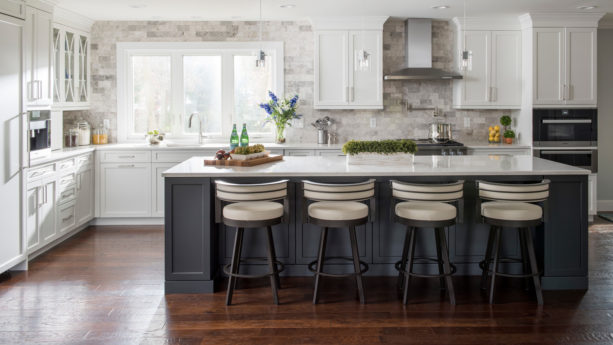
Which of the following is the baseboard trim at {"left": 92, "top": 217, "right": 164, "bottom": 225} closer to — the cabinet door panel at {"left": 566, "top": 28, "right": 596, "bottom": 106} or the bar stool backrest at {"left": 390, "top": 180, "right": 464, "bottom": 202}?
the bar stool backrest at {"left": 390, "top": 180, "right": 464, "bottom": 202}

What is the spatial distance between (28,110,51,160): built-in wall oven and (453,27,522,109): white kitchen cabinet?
15.3 ft

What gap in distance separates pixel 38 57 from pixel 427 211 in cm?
376

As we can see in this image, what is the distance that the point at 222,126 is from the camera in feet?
24.4

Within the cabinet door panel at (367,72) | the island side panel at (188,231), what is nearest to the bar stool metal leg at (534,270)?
the island side panel at (188,231)

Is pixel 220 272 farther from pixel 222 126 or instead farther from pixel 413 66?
pixel 413 66

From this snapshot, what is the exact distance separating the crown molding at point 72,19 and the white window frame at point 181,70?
42cm

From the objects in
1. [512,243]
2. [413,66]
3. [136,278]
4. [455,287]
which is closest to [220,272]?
[136,278]

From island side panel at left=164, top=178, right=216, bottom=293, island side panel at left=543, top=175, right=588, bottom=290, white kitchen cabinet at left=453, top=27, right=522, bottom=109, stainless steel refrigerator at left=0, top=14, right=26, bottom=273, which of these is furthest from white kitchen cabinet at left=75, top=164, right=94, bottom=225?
island side panel at left=543, top=175, right=588, bottom=290

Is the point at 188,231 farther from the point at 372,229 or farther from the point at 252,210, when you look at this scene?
the point at 372,229

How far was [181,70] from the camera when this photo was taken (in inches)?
289

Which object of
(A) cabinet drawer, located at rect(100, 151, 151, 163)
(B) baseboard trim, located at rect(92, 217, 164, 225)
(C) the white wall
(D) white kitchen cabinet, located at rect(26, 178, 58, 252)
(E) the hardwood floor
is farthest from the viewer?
(C) the white wall

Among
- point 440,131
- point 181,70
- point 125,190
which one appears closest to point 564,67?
point 440,131

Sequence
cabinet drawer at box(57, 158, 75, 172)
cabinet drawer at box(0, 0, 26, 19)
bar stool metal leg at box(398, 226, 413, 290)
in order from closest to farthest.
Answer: bar stool metal leg at box(398, 226, 413, 290) < cabinet drawer at box(0, 0, 26, 19) < cabinet drawer at box(57, 158, 75, 172)

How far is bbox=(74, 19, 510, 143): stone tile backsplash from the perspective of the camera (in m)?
7.25
